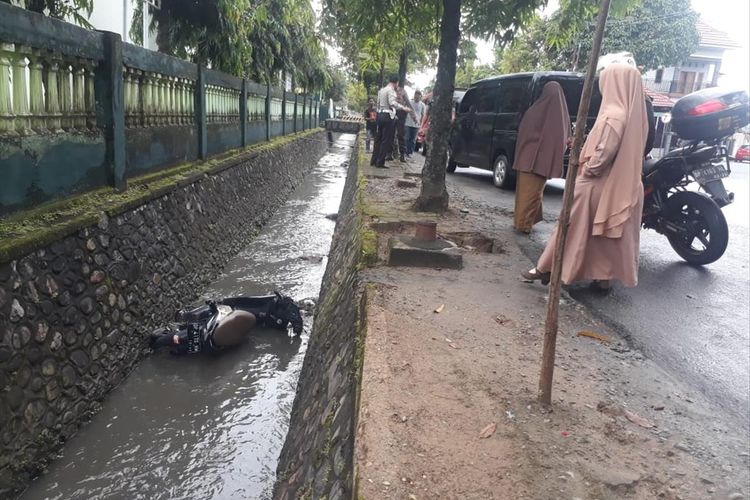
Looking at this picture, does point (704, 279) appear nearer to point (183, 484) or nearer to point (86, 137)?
point (183, 484)

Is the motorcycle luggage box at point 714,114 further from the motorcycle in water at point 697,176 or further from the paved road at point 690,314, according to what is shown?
the paved road at point 690,314

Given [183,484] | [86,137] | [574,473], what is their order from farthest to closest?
[86,137] < [183,484] < [574,473]

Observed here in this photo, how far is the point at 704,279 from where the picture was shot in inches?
209

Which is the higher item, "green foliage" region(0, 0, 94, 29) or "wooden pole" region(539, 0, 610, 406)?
"green foliage" region(0, 0, 94, 29)

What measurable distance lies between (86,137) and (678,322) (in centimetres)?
477

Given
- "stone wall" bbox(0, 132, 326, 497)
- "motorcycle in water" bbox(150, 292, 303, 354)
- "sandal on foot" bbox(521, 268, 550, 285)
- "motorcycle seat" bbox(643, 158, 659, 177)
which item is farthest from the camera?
"motorcycle seat" bbox(643, 158, 659, 177)

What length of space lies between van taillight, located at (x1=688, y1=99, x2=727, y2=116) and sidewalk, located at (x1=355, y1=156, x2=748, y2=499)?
9.04 ft

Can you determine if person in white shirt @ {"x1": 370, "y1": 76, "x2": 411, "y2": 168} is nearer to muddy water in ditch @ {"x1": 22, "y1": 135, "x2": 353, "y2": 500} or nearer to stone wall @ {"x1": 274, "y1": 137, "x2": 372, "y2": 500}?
muddy water in ditch @ {"x1": 22, "y1": 135, "x2": 353, "y2": 500}

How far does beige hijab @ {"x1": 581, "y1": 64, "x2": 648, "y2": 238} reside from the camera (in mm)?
3816

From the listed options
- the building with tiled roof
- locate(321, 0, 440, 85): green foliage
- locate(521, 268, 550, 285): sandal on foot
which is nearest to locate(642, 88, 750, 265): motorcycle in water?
locate(521, 268, 550, 285): sandal on foot

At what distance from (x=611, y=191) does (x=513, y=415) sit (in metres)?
2.18

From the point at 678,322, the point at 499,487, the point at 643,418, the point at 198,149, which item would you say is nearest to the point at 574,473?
the point at 499,487

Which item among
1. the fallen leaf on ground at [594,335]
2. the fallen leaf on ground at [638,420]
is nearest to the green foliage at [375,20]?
the fallen leaf on ground at [594,335]

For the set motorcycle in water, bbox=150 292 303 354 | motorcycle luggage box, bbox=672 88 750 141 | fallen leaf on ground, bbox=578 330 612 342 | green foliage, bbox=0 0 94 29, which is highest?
green foliage, bbox=0 0 94 29
